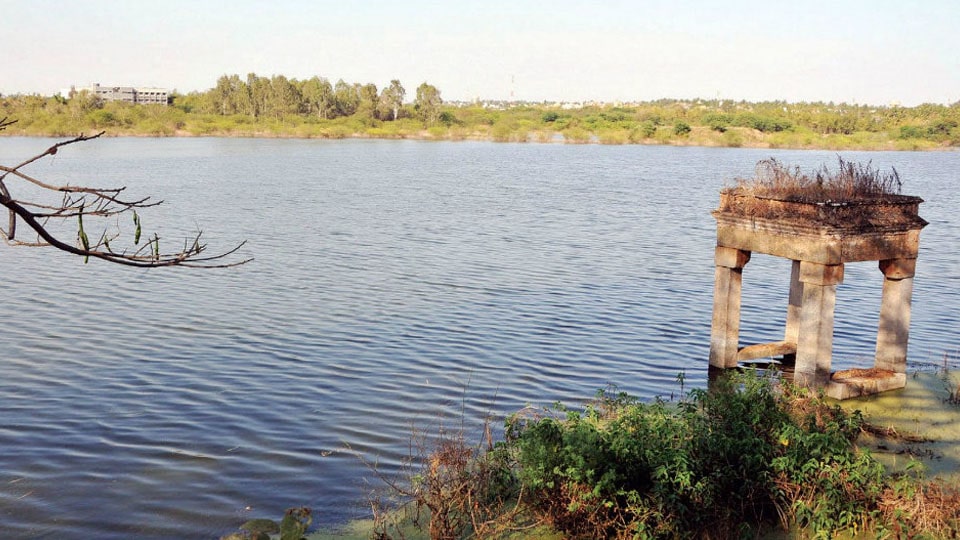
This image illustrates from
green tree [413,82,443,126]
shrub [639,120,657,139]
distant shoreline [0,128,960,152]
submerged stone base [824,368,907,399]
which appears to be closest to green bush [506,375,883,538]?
submerged stone base [824,368,907,399]

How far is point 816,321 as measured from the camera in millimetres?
12523

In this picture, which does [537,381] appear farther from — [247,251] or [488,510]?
[247,251]

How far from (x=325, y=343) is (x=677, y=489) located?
33.0ft

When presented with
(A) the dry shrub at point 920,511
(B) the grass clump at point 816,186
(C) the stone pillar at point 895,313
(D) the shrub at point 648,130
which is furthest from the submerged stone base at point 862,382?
(D) the shrub at point 648,130

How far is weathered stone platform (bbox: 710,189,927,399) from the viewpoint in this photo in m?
12.3

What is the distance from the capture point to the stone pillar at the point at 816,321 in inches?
487

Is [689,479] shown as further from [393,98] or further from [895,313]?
[393,98]

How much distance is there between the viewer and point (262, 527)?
6.45m

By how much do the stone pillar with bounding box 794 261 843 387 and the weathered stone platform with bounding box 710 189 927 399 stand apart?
13mm

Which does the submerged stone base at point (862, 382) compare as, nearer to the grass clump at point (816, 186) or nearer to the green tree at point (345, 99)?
the grass clump at point (816, 186)

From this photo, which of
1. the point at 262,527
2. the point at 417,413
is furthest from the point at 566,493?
the point at 417,413

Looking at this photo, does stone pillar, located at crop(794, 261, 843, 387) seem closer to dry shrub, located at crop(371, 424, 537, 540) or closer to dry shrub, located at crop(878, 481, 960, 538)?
dry shrub, located at crop(878, 481, 960, 538)

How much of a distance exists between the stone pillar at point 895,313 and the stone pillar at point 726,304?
6.41ft

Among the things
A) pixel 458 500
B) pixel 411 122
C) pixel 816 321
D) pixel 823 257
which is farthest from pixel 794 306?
pixel 411 122
